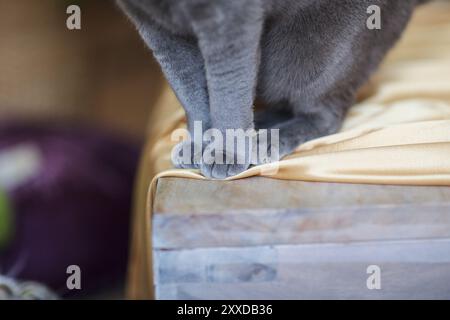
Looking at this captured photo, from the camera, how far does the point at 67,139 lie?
189 centimetres

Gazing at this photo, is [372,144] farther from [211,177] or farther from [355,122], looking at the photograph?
[211,177]

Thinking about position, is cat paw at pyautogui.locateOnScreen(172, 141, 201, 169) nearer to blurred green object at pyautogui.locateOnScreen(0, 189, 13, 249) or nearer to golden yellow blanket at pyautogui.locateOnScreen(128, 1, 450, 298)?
golden yellow blanket at pyautogui.locateOnScreen(128, 1, 450, 298)

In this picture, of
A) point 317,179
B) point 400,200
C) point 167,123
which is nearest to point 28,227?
point 167,123

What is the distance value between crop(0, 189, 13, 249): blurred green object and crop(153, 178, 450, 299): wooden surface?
905mm

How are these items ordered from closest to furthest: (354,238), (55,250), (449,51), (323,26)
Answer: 1. (354,238)
2. (323,26)
3. (449,51)
4. (55,250)

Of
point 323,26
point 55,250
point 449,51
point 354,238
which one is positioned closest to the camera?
point 354,238

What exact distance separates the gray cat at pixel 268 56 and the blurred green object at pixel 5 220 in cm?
86

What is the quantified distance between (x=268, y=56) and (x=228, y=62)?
138mm

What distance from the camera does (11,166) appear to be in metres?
1.74

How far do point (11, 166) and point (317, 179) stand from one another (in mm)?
1184

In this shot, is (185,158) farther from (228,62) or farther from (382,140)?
(382,140)

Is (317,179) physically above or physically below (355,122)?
below

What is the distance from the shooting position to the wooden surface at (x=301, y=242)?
29.8 inches

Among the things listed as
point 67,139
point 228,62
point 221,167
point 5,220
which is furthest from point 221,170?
point 67,139
